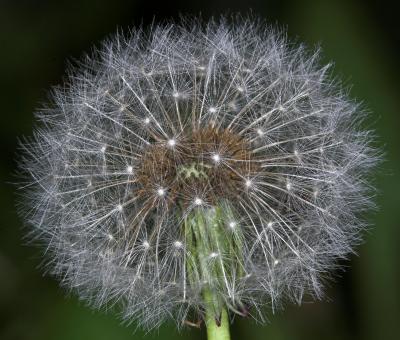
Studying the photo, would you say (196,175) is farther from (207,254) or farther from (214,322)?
(214,322)

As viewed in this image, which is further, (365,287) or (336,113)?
(365,287)

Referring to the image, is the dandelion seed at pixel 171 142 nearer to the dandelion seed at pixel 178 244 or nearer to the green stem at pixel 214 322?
the dandelion seed at pixel 178 244

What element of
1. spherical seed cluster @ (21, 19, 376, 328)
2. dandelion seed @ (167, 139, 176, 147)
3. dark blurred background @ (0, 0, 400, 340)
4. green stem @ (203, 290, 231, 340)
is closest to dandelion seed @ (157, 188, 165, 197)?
spherical seed cluster @ (21, 19, 376, 328)

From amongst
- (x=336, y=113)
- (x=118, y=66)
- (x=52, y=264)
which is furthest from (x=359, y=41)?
(x=52, y=264)

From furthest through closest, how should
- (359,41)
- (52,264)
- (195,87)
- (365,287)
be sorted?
(359,41), (365,287), (52,264), (195,87)

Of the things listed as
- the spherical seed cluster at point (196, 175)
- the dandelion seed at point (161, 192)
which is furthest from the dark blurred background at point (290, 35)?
the dandelion seed at point (161, 192)

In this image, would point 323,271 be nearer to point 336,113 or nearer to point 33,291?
point 336,113

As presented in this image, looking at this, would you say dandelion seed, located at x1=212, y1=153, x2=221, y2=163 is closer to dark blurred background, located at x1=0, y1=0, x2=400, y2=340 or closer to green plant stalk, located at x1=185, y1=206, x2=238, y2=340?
green plant stalk, located at x1=185, y1=206, x2=238, y2=340

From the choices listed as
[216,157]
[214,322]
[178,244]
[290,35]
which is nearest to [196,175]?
[216,157]
